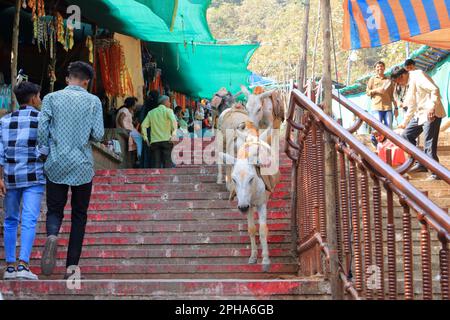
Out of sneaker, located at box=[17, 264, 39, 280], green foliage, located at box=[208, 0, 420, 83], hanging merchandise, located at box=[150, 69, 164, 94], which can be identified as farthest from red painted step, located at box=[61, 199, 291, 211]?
green foliage, located at box=[208, 0, 420, 83]

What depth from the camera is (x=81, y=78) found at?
6613 mm

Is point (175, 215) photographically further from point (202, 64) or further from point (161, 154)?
point (202, 64)

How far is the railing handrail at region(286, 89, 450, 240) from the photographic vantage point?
12.2 feet

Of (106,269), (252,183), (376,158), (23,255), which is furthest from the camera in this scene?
(252,183)

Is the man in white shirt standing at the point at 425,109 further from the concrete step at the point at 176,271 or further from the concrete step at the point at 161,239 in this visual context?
the concrete step at the point at 176,271

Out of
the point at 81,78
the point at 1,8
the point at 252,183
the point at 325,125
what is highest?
the point at 1,8

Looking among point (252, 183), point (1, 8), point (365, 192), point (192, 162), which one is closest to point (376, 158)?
point (365, 192)

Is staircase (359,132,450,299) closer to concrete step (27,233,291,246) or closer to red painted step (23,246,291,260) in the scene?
concrete step (27,233,291,246)

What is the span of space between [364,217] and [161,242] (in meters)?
4.15

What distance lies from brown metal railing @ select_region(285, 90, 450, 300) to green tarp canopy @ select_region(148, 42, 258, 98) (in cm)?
1152

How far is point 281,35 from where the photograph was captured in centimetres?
5266

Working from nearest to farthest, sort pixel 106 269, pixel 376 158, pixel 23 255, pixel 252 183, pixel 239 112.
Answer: pixel 376 158, pixel 23 255, pixel 106 269, pixel 252 183, pixel 239 112
